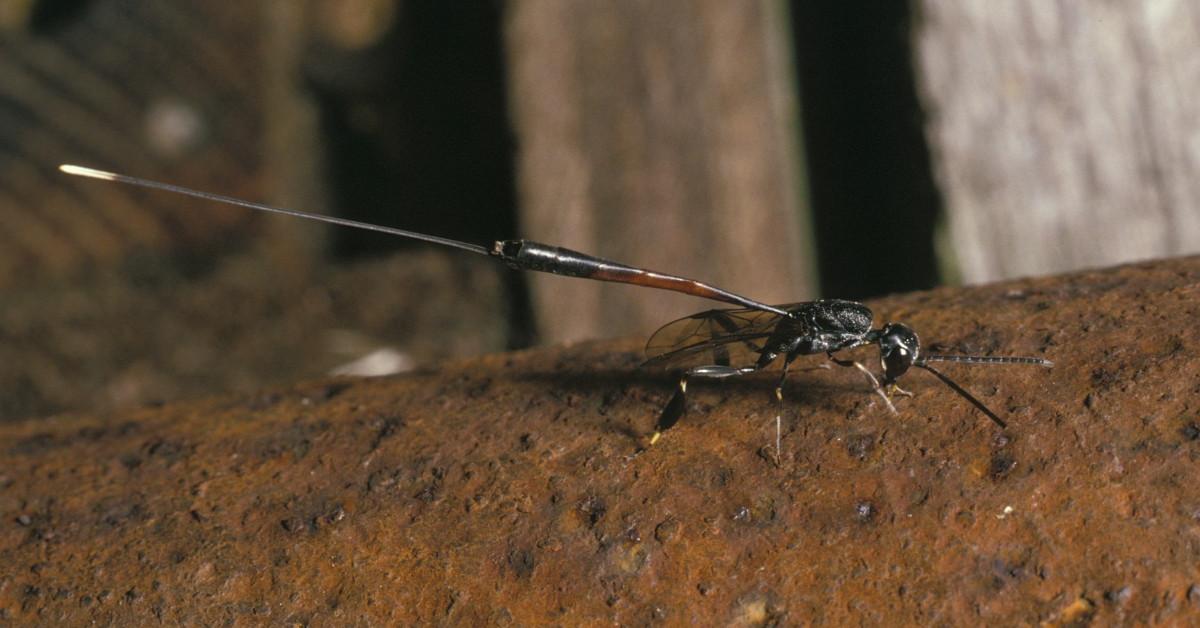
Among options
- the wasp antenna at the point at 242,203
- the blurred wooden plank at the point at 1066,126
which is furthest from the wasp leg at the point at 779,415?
the blurred wooden plank at the point at 1066,126

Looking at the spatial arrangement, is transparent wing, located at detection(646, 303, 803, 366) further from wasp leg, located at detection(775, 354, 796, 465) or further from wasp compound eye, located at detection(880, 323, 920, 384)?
wasp compound eye, located at detection(880, 323, 920, 384)

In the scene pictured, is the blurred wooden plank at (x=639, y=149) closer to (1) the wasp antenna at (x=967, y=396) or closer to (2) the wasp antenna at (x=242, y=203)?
(2) the wasp antenna at (x=242, y=203)

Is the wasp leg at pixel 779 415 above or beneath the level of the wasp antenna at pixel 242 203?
beneath

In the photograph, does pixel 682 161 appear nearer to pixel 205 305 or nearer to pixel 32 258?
pixel 205 305

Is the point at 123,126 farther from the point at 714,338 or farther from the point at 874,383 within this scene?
the point at 874,383

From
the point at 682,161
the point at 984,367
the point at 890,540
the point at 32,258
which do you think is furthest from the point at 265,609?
the point at 32,258

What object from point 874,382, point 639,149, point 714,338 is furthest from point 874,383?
point 639,149

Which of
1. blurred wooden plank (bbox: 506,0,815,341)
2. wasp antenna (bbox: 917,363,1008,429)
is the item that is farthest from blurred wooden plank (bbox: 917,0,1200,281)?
wasp antenna (bbox: 917,363,1008,429)
